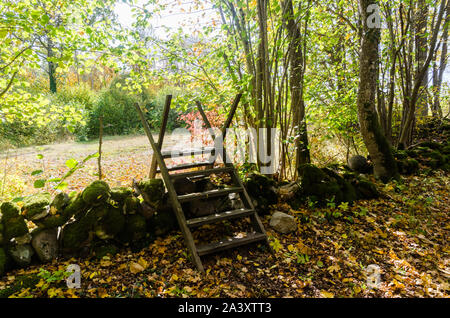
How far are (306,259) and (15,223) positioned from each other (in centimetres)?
336

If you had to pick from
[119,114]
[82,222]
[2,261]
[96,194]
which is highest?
[119,114]

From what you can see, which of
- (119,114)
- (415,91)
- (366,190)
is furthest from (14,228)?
(119,114)

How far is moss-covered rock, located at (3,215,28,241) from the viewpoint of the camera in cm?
256

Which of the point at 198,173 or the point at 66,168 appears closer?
the point at 198,173

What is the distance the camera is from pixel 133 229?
306 cm

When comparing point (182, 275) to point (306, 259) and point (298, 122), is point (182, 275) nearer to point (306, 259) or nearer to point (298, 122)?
point (306, 259)

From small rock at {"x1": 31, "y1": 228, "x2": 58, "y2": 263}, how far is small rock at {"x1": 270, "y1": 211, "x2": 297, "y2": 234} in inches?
110

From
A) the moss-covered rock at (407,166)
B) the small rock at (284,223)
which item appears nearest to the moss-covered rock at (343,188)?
the small rock at (284,223)

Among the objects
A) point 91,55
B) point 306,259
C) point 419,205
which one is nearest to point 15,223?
point 91,55

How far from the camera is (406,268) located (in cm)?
272

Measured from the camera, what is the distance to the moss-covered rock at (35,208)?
2684 millimetres

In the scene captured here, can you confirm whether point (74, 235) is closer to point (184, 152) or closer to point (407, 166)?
point (184, 152)

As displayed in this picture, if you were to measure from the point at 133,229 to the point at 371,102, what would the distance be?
4791 millimetres

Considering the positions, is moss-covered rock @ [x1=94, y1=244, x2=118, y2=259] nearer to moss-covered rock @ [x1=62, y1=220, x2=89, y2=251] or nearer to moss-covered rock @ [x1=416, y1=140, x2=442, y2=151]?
moss-covered rock @ [x1=62, y1=220, x2=89, y2=251]
